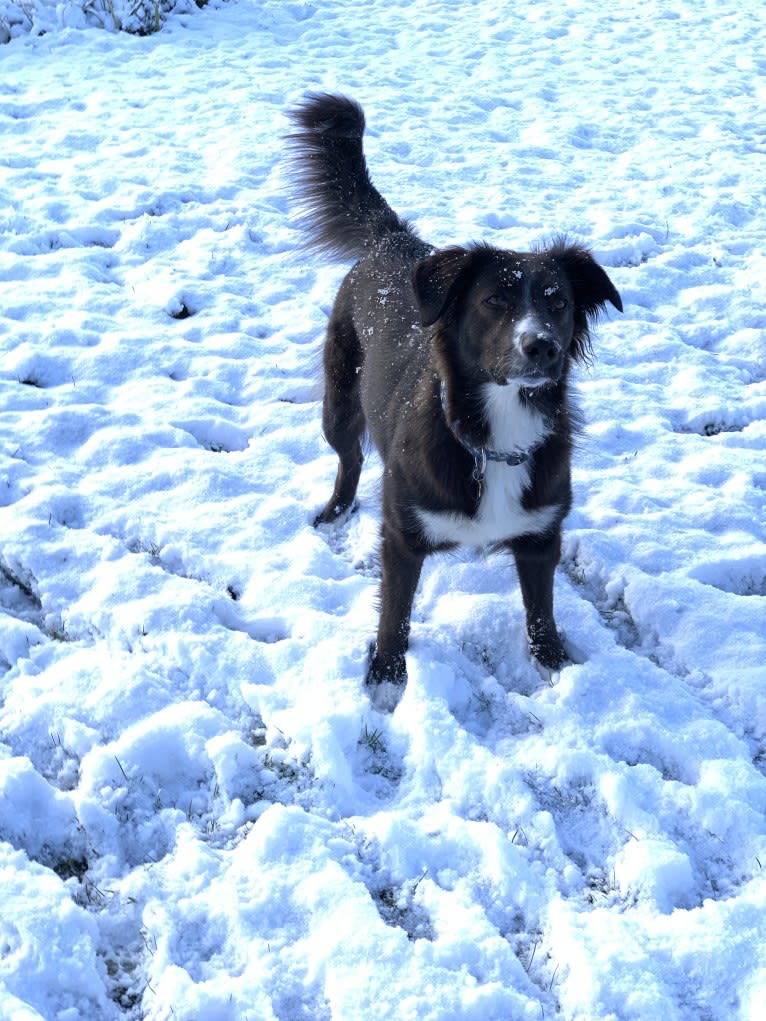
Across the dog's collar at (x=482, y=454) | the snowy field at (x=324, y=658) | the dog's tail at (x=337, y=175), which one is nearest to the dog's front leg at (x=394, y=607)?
the snowy field at (x=324, y=658)

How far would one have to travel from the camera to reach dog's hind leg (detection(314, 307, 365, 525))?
3973mm

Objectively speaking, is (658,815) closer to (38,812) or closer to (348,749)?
(348,749)

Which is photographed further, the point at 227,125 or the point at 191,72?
the point at 191,72

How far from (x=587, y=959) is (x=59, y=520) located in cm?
278

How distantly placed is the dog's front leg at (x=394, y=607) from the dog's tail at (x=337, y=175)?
5.74ft

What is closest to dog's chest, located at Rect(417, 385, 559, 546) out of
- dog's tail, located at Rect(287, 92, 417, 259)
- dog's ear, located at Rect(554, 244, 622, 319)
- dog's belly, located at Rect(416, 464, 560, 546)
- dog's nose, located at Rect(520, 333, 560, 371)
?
dog's belly, located at Rect(416, 464, 560, 546)

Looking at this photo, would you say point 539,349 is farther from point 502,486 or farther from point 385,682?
point 385,682

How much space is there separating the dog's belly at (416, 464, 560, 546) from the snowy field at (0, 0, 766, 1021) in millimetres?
536

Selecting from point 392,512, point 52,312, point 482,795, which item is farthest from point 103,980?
point 52,312

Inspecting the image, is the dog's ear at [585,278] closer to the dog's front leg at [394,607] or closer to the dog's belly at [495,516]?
the dog's belly at [495,516]

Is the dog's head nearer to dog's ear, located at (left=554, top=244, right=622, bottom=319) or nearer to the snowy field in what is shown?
dog's ear, located at (left=554, top=244, right=622, bottom=319)

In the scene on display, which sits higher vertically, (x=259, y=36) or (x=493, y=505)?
(x=259, y=36)

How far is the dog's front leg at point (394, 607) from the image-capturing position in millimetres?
A: 3084

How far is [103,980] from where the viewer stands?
2191 millimetres
